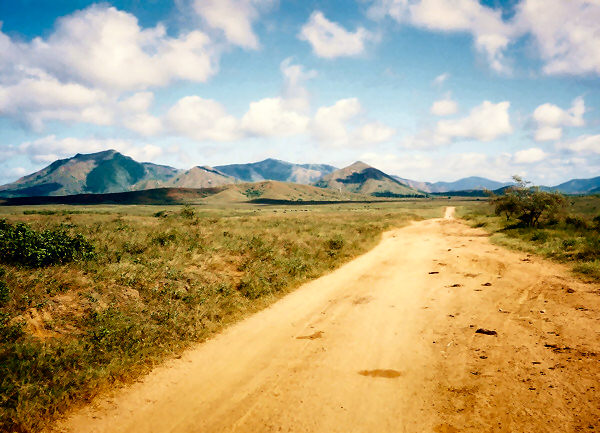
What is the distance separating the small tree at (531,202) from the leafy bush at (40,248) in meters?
32.2

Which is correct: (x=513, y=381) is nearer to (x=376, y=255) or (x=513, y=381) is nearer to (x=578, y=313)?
(x=578, y=313)

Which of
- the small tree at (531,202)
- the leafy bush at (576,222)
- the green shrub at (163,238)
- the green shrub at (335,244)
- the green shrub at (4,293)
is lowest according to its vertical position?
the green shrub at (335,244)

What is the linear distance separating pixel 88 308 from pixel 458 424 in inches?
336

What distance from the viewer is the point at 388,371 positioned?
20.1 feet

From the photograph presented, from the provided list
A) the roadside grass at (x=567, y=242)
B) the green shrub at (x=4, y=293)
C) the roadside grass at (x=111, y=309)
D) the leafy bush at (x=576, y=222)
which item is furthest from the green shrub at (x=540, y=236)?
the green shrub at (x=4, y=293)

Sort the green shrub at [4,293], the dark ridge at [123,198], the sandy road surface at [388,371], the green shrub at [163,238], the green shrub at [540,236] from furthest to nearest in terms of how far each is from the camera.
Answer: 1. the dark ridge at [123,198]
2. the green shrub at [540,236]
3. the green shrub at [163,238]
4. the green shrub at [4,293]
5. the sandy road surface at [388,371]

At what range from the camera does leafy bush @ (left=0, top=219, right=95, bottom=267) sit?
917cm

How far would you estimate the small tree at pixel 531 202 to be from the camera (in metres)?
25.0

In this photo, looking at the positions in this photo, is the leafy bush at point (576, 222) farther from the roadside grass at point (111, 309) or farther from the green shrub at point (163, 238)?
the green shrub at point (163, 238)

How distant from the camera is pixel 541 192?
84.6 ft

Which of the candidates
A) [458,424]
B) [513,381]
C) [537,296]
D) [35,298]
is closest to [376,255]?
[537,296]

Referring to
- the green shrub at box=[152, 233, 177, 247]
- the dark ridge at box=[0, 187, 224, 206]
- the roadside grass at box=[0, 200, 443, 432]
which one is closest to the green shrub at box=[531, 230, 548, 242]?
the roadside grass at box=[0, 200, 443, 432]

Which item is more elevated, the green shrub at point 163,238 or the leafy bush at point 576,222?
the leafy bush at point 576,222

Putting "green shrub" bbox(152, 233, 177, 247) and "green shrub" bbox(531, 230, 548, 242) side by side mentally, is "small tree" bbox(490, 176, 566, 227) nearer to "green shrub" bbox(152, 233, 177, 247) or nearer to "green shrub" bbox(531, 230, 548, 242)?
"green shrub" bbox(531, 230, 548, 242)
